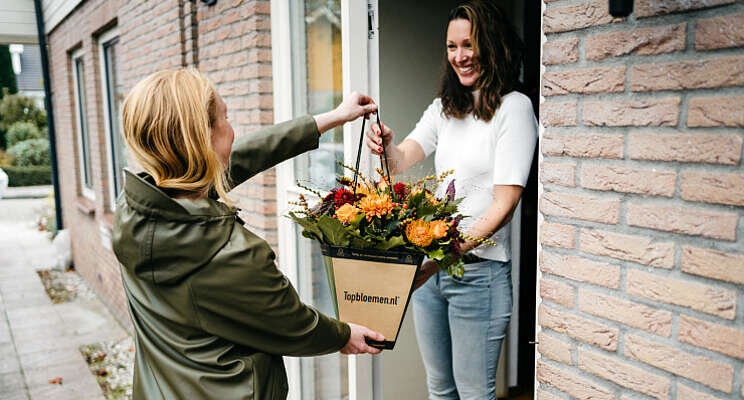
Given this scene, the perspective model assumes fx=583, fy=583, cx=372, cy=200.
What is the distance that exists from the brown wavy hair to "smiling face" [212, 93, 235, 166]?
980 millimetres

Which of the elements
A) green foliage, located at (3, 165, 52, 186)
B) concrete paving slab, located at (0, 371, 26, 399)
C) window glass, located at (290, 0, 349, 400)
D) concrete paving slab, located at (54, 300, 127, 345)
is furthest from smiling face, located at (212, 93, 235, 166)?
green foliage, located at (3, 165, 52, 186)

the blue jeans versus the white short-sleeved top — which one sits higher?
the white short-sleeved top

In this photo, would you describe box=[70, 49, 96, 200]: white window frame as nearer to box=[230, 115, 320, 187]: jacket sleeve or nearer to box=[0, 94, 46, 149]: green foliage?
box=[230, 115, 320, 187]: jacket sleeve

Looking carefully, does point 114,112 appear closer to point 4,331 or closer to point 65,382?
point 4,331

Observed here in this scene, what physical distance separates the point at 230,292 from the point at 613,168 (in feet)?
3.29

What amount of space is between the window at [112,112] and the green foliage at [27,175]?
1607 cm

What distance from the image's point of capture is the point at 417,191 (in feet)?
5.33

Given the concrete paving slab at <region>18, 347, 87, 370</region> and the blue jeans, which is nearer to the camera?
the blue jeans

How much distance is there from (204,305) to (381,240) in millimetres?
491

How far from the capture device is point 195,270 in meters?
1.48

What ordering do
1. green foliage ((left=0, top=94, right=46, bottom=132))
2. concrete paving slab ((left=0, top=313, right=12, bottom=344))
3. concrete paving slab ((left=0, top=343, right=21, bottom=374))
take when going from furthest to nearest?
green foliage ((left=0, top=94, right=46, bottom=132)) → concrete paving slab ((left=0, top=313, right=12, bottom=344)) → concrete paving slab ((left=0, top=343, right=21, bottom=374))

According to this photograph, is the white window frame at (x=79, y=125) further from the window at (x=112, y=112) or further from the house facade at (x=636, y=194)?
the house facade at (x=636, y=194)

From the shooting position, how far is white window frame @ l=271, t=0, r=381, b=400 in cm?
251

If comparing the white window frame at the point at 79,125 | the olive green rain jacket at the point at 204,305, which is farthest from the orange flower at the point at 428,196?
the white window frame at the point at 79,125
